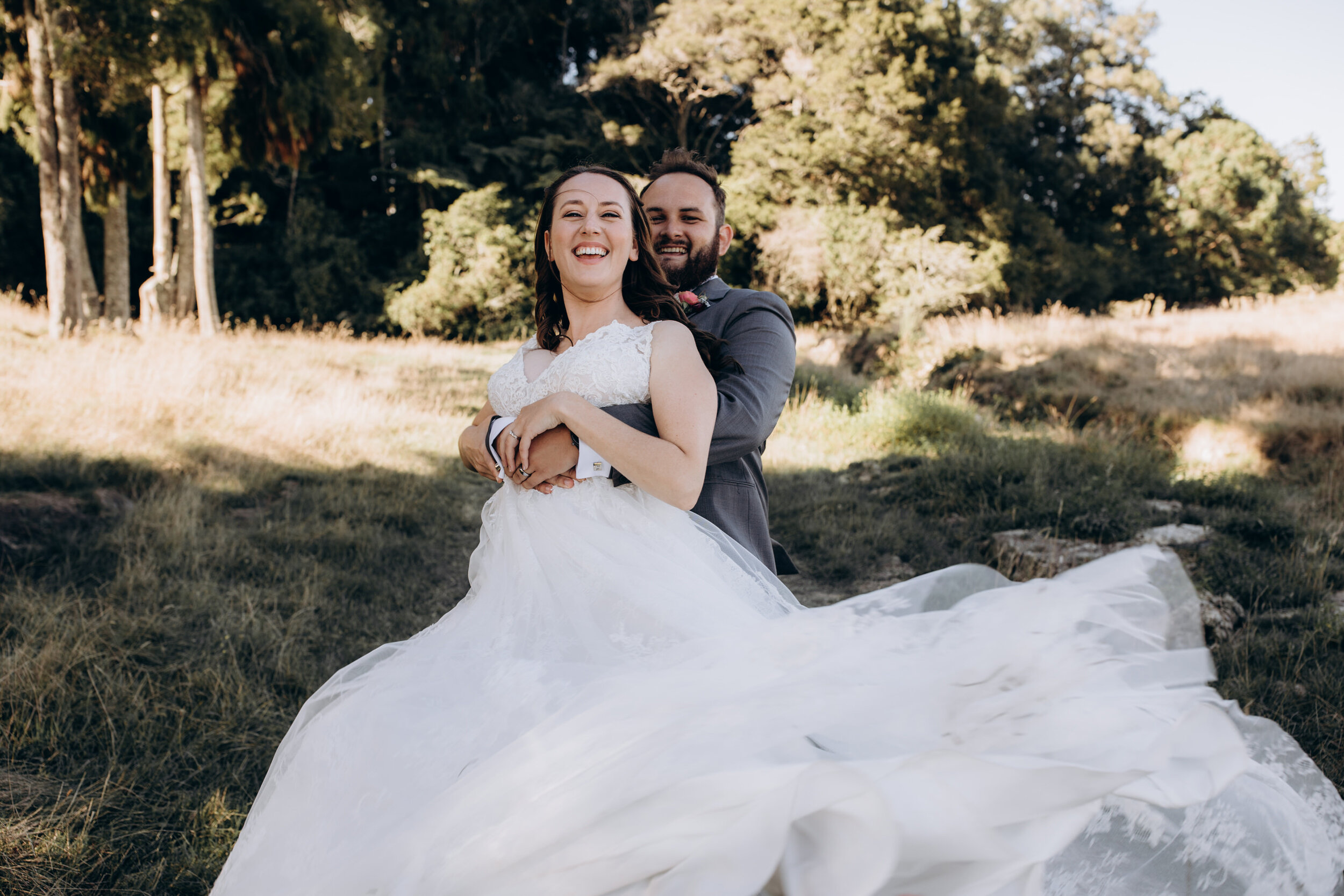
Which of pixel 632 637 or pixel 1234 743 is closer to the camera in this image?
pixel 1234 743

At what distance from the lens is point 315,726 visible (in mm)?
1707

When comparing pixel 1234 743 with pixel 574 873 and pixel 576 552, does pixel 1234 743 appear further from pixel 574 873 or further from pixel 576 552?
pixel 576 552

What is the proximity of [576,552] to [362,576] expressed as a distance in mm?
3347

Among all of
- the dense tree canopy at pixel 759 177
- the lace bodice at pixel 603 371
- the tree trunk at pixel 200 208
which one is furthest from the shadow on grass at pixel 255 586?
the dense tree canopy at pixel 759 177

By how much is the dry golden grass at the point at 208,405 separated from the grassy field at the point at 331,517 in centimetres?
4

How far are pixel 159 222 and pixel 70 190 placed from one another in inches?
104

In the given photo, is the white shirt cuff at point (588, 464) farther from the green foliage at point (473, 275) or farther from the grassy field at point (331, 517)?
the green foliage at point (473, 275)

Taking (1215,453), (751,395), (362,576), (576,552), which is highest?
(751,395)

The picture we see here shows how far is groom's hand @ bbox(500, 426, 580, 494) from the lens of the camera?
196 centimetres

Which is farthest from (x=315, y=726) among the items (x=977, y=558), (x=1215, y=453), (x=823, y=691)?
(x=1215, y=453)

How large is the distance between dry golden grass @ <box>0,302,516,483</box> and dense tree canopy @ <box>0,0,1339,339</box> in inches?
299

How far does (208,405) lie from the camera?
7699 millimetres

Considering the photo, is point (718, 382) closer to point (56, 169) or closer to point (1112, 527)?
point (1112, 527)

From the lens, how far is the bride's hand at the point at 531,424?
6.30 ft
